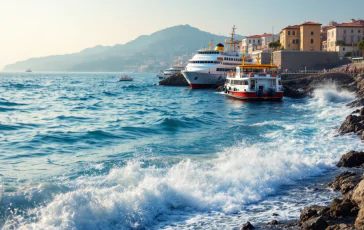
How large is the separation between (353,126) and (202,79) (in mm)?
46009

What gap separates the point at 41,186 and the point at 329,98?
34746 mm

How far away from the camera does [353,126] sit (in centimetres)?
1856

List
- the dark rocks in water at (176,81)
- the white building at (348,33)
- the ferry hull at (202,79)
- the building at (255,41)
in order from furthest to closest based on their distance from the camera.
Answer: the building at (255,41) < the dark rocks in water at (176,81) < the white building at (348,33) < the ferry hull at (202,79)

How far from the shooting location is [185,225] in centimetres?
829

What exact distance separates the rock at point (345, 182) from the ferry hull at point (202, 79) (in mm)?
53581

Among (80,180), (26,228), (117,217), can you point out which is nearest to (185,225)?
(117,217)

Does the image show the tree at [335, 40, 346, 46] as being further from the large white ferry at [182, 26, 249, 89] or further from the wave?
the wave

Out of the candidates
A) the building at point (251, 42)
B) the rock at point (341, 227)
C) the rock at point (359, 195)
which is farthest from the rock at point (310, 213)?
the building at point (251, 42)

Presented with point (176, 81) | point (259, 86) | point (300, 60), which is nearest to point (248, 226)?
point (259, 86)

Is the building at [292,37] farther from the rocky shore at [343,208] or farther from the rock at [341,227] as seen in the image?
the rock at [341,227]

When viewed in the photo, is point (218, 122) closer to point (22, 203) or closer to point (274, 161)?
point (274, 161)

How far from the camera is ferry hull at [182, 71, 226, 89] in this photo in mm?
63625

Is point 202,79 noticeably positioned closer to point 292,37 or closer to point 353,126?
point 292,37

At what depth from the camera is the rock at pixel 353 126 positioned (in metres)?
18.2
